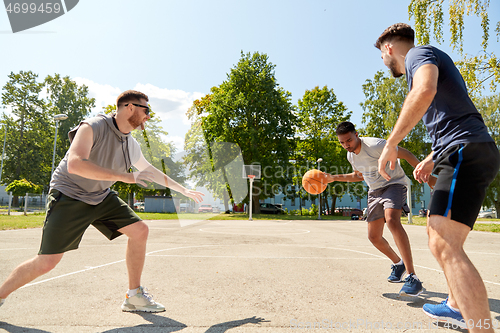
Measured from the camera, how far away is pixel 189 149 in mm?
41219

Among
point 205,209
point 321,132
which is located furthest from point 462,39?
point 205,209

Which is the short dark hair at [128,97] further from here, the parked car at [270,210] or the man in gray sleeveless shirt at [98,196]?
the parked car at [270,210]

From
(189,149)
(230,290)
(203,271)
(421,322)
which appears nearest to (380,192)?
(421,322)

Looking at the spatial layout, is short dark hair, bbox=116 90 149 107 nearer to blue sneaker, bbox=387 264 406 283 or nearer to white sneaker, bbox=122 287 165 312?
white sneaker, bbox=122 287 165 312

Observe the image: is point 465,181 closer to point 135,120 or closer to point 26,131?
point 135,120

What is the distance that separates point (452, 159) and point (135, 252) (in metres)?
2.87

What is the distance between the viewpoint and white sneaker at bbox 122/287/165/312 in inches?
127

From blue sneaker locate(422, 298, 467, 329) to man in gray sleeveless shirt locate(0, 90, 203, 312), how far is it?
2454 millimetres

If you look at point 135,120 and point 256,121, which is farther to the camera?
point 256,121

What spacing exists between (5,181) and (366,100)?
4904 cm

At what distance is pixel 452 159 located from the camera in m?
2.24

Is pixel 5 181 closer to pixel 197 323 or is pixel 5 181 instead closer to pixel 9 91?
pixel 9 91

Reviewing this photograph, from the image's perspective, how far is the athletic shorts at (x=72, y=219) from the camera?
301 cm

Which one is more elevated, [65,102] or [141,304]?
[65,102]
